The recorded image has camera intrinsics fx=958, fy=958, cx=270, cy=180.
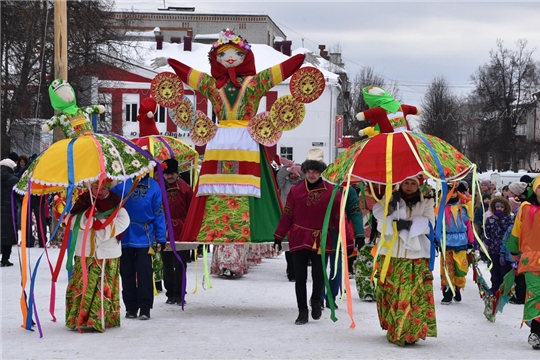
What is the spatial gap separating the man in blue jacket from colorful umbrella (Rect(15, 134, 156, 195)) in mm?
782

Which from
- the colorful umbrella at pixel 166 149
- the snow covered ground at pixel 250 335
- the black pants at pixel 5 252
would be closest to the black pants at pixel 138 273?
the snow covered ground at pixel 250 335

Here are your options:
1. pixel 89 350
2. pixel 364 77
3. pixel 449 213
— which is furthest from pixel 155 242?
pixel 364 77

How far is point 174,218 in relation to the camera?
1163 cm

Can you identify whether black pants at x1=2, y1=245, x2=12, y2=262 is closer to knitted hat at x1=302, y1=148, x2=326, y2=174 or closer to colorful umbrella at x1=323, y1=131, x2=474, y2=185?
knitted hat at x1=302, y1=148, x2=326, y2=174

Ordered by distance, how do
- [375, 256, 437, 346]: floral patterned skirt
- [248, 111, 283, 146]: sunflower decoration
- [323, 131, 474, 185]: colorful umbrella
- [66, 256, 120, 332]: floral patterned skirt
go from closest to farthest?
1. [323, 131, 474, 185]: colorful umbrella
2. [375, 256, 437, 346]: floral patterned skirt
3. [66, 256, 120, 332]: floral patterned skirt
4. [248, 111, 283, 146]: sunflower decoration

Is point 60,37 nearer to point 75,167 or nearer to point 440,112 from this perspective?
point 75,167

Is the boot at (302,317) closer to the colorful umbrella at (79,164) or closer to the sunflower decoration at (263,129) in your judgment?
the colorful umbrella at (79,164)

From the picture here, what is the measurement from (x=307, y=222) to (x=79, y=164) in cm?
239

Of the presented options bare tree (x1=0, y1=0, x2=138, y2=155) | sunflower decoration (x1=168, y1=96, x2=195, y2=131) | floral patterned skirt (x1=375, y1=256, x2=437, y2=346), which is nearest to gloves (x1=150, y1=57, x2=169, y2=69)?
sunflower decoration (x1=168, y1=96, x2=195, y2=131)

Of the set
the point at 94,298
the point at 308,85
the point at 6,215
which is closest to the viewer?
the point at 94,298

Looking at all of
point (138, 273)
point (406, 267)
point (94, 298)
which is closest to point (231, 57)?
point (138, 273)

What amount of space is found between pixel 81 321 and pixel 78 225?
3.02 ft

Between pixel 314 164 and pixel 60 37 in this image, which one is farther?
pixel 60 37

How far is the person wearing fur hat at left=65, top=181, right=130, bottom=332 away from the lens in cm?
916
